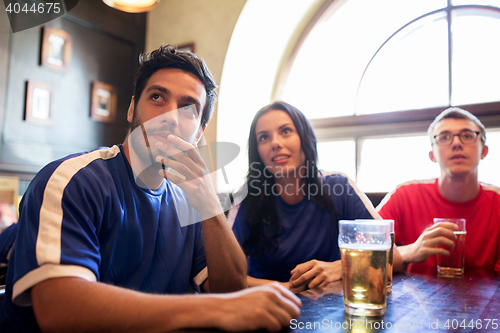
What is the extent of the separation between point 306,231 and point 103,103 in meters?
2.19

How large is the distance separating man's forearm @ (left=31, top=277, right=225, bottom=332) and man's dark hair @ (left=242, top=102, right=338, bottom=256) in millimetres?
976

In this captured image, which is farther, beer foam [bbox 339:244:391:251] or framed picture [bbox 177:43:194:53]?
framed picture [bbox 177:43:194:53]

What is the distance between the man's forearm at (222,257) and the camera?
111cm

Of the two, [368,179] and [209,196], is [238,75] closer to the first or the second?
[368,179]

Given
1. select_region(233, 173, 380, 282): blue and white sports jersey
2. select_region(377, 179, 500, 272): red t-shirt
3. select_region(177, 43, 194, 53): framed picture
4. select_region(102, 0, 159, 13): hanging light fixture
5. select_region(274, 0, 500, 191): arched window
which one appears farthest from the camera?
select_region(177, 43, 194, 53): framed picture

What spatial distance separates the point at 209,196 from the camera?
3.57 feet

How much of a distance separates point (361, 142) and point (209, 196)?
2.08 metres

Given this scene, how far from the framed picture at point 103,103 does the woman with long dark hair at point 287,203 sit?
168 cm

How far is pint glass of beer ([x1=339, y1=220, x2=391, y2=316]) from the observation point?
26.3 inches

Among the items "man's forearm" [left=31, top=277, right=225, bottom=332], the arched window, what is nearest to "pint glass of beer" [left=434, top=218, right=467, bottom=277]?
"man's forearm" [left=31, top=277, right=225, bottom=332]

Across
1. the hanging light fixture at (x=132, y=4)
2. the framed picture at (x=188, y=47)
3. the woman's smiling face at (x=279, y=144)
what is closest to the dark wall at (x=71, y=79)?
the framed picture at (x=188, y=47)

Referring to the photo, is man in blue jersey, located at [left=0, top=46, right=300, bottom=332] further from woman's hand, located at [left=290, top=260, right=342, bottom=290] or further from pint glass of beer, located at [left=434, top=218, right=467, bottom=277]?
pint glass of beer, located at [left=434, top=218, right=467, bottom=277]

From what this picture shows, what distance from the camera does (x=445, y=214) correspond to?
1801mm

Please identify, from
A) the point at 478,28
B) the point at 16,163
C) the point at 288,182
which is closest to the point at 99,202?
the point at 288,182
